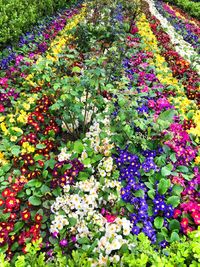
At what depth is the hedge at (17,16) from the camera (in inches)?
226

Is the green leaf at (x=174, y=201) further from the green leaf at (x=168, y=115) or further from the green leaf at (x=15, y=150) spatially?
the green leaf at (x=15, y=150)

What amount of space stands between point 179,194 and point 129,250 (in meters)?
0.84

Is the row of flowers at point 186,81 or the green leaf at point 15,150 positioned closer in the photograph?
the green leaf at point 15,150

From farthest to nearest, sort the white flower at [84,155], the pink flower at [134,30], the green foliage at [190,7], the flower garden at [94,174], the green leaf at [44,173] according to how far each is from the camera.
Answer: the green foliage at [190,7]
the pink flower at [134,30]
the white flower at [84,155]
the green leaf at [44,173]
the flower garden at [94,174]

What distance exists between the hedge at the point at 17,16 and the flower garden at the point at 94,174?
1119 mm

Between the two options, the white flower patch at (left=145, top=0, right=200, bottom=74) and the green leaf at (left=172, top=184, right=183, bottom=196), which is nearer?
the green leaf at (left=172, top=184, right=183, bottom=196)

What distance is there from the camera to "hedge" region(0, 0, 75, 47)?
18.8 feet

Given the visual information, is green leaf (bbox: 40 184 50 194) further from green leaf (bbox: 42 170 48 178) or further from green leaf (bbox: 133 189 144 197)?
green leaf (bbox: 133 189 144 197)

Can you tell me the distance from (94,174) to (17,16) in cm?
447

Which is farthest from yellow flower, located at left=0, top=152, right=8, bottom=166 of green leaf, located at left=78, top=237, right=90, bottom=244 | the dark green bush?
the dark green bush

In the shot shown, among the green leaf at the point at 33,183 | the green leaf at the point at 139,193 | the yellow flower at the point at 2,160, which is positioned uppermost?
the green leaf at the point at 139,193

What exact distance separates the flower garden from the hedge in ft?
3.67

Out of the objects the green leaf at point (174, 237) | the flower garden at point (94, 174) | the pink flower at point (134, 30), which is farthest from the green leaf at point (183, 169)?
the pink flower at point (134, 30)

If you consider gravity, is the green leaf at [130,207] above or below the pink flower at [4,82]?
above
